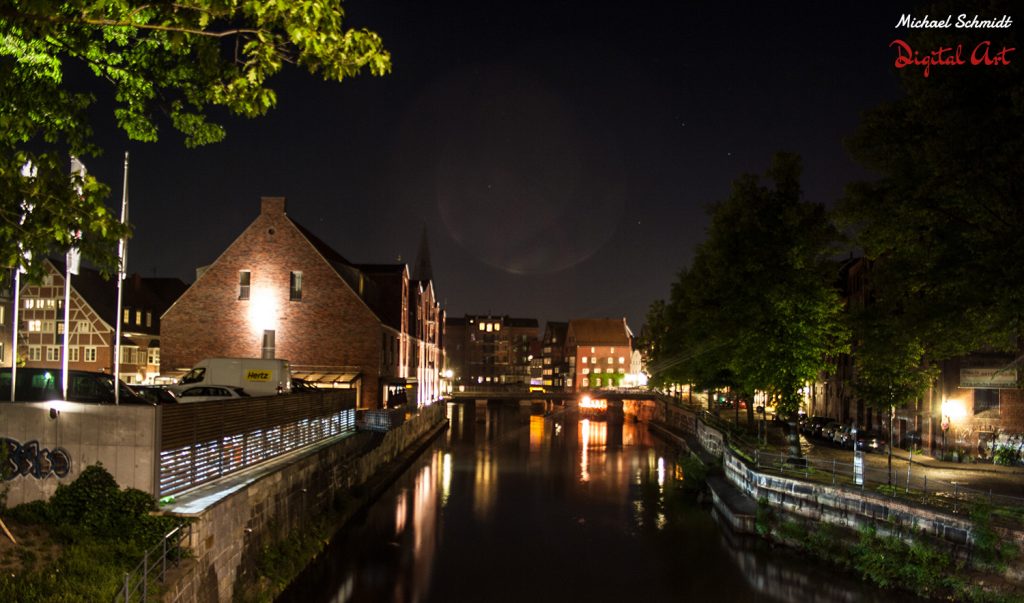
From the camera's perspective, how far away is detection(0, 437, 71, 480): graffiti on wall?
518 inches

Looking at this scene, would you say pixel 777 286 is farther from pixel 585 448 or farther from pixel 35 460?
pixel 585 448

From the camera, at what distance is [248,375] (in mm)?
33844

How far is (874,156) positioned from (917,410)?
591 inches

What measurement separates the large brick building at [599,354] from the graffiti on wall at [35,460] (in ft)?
415

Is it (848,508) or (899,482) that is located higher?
(899,482)

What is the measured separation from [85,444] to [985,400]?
109ft

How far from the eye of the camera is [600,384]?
137m

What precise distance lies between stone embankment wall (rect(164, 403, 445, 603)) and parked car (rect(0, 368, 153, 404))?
5.22 metres

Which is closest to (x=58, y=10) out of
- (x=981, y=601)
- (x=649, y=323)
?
(x=981, y=601)

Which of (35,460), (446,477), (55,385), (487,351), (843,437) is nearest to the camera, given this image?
(35,460)

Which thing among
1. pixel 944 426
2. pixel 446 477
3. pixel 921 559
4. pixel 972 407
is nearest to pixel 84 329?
pixel 446 477

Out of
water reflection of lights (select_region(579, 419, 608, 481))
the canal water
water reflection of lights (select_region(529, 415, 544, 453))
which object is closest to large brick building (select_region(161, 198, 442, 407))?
the canal water

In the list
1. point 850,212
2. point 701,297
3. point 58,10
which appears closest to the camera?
point 58,10

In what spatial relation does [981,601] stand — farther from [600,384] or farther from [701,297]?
[600,384]
